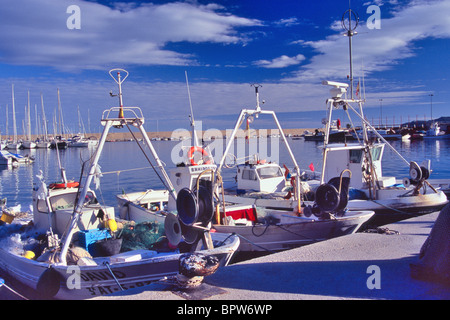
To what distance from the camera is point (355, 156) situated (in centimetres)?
1598

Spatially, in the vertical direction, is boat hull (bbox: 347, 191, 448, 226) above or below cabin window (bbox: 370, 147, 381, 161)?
below

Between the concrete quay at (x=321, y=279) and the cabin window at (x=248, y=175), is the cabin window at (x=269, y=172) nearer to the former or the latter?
the cabin window at (x=248, y=175)

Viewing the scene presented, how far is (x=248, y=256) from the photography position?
1141 cm

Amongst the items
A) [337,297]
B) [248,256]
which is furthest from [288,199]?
[337,297]

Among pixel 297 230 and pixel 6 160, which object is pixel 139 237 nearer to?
pixel 297 230

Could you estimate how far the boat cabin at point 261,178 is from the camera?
1641 centimetres

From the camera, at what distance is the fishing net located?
9.21 metres

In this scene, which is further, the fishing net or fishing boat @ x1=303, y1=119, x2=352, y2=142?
fishing boat @ x1=303, y1=119, x2=352, y2=142

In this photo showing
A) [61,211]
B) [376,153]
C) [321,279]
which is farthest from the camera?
[376,153]

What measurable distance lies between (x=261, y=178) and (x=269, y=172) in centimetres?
52

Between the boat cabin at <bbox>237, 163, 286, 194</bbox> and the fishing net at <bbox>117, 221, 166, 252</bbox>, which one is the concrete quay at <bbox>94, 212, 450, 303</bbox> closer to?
the fishing net at <bbox>117, 221, 166, 252</bbox>

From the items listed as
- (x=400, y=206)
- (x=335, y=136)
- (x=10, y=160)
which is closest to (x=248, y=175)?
(x=400, y=206)

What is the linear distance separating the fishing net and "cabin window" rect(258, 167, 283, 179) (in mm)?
7412

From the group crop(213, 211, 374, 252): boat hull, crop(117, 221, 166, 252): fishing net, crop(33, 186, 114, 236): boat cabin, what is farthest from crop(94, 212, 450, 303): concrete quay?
crop(33, 186, 114, 236): boat cabin
